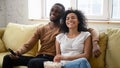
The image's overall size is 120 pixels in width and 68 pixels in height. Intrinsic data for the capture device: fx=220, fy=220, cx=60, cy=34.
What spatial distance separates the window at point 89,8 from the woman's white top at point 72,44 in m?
0.61

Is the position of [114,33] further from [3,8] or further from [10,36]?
[3,8]

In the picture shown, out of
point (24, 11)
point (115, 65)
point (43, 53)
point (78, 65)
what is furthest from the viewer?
point (24, 11)

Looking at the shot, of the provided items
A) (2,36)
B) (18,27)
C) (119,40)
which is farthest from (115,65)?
(2,36)

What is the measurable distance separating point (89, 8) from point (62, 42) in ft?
3.25

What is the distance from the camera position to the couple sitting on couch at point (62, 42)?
7.43 feet

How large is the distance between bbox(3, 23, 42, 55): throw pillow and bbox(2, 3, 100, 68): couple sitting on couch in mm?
326

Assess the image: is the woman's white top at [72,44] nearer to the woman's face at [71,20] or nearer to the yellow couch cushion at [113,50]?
the woman's face at [71,20]

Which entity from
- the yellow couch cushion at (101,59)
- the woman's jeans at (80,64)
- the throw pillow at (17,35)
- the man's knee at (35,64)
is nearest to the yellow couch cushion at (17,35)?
the throw pillow at (17,35)

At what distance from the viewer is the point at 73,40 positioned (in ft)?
7.69

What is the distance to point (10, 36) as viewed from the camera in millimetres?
3146

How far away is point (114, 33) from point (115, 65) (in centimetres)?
34

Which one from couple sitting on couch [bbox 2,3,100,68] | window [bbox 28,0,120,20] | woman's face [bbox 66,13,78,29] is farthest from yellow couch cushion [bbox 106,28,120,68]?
window [bbox 28,0,120,20]

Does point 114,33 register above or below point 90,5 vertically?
below

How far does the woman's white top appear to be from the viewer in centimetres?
229
